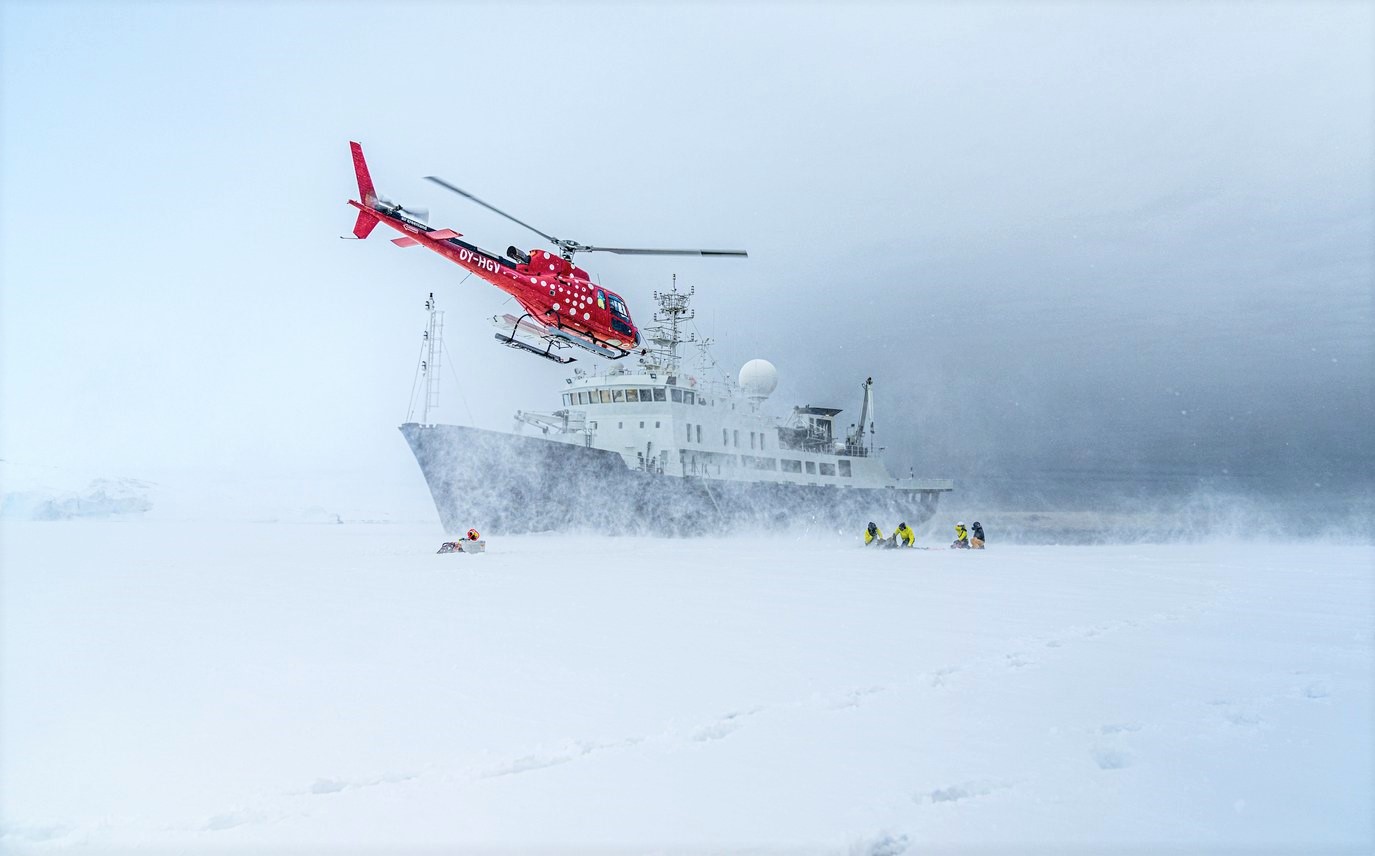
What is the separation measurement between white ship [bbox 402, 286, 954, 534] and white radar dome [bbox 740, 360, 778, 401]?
5cm

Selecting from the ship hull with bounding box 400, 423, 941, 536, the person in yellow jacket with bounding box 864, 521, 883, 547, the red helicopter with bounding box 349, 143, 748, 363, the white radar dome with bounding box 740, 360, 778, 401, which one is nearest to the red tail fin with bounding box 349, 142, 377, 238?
the red helicopter with bounding box 349, 143, 748, 363

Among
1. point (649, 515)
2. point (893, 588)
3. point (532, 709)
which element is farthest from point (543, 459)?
point (532, 709)

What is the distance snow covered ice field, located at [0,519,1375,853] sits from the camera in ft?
7.54

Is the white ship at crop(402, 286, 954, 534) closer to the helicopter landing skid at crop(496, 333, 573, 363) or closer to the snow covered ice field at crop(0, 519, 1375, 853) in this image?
the helicopter landing skid at crop(496, 333, 573, 363)

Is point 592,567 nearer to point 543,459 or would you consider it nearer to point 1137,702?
point 1137,702

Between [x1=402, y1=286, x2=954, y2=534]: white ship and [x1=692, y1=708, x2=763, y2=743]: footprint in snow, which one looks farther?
[x1=402, y1=286, x2=954, y2=534]: white ship

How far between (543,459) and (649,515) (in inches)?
158

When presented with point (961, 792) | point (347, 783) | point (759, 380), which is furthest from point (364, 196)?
point (759, 380)

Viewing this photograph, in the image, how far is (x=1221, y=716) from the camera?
11.2ft

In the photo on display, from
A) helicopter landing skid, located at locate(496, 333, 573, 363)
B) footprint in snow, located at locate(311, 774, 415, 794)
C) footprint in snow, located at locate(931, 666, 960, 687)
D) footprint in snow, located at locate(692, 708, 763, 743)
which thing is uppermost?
helicopter landing skid, located at locate(496, 333, 573, 363)

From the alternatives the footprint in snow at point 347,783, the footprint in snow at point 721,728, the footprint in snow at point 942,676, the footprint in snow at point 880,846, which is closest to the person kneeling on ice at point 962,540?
the footprint in snow at point 942,676

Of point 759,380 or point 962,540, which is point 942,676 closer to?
point 962,540

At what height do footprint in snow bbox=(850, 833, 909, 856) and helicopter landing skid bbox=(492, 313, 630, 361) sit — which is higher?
helicopter landing skid bbox=(492, 313, 630, 361)

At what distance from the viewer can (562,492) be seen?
21.4m
